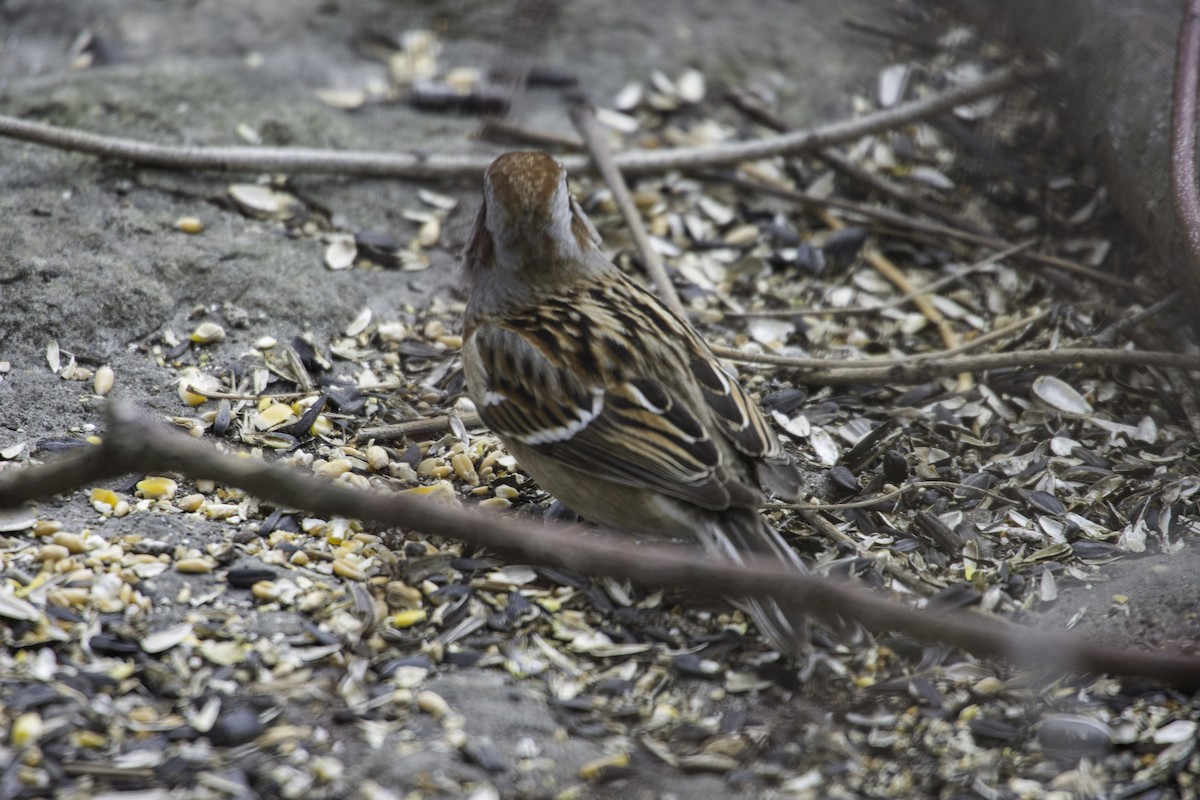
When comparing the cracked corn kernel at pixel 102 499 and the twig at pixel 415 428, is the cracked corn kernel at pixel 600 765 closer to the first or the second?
the twig at pixel 415 428

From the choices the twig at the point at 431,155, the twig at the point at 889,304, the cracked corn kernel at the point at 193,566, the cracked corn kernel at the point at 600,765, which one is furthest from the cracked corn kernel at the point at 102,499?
the twig at the point at 889,304

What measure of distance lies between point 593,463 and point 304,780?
1.20 metres

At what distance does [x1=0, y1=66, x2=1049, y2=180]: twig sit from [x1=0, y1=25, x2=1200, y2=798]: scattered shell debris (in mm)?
160

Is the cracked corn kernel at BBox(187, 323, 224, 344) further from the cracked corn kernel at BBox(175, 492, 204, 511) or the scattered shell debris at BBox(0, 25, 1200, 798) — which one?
the cracked corn kernel at BBox(175, 492, 204, 511)

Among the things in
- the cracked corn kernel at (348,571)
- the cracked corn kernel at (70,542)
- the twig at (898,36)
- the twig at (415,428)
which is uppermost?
the twig at (898,36)

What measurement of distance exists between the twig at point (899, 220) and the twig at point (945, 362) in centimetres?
66

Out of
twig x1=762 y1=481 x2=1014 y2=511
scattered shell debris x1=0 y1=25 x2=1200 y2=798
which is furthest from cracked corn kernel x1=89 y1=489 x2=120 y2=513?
twig x1=762 y1=481 x2=1014 y2=511

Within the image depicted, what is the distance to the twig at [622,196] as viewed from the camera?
4.56m

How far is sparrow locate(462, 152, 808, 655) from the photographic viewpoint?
338 cm

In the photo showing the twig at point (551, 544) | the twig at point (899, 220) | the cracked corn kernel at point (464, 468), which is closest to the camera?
the twig at point (551, 544)

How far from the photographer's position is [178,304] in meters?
4.39

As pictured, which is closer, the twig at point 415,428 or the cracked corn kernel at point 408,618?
the cracked corn kernel at point 408,618

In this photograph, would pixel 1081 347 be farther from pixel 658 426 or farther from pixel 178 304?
pixel 178 304

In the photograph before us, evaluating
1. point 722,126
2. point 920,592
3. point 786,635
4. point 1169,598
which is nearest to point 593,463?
point 786,635
